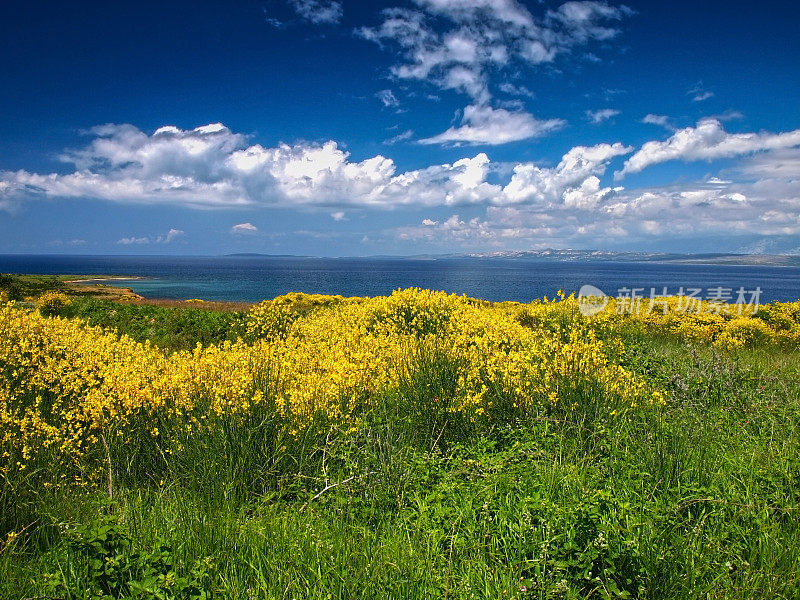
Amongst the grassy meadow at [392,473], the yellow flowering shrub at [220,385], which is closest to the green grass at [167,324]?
the yellow flowering shrub at [220,385]

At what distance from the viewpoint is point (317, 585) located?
2.94 m

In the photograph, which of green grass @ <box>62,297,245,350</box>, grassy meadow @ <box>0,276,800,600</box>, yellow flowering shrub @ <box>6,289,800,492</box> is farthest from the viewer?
green grass @ <box>62,297,245,350</box>

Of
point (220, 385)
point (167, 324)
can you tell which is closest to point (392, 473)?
point (220, 385)

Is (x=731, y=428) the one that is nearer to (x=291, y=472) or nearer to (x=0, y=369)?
(x=291, y=472)

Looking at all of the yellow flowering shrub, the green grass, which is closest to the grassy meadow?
the yellow flowering shrub

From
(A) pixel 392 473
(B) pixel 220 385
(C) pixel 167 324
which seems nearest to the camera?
(A) pixel 392 473

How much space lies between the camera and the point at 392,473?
4.28 m

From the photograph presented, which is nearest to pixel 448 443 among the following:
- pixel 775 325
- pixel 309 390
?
pixel 309 390

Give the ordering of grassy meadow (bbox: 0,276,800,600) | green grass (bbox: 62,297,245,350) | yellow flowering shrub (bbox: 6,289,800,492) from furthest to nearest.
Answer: green grass (bbox: 62,297,245,350), yellow flowering shrub (bbox: 6,289,800,492), grassy meadow (bbox: 0,276,800,600)

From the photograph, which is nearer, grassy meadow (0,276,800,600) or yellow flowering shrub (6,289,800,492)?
grassy meadow (0,276,800,600)

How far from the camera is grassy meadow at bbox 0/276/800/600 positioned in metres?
2.99

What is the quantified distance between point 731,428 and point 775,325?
11786 mm

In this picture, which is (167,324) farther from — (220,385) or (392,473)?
(392,473)

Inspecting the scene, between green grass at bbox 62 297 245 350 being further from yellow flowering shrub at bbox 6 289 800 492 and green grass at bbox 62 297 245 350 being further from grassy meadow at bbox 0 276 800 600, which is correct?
grassy meadow at bbox 0 276 800 600
